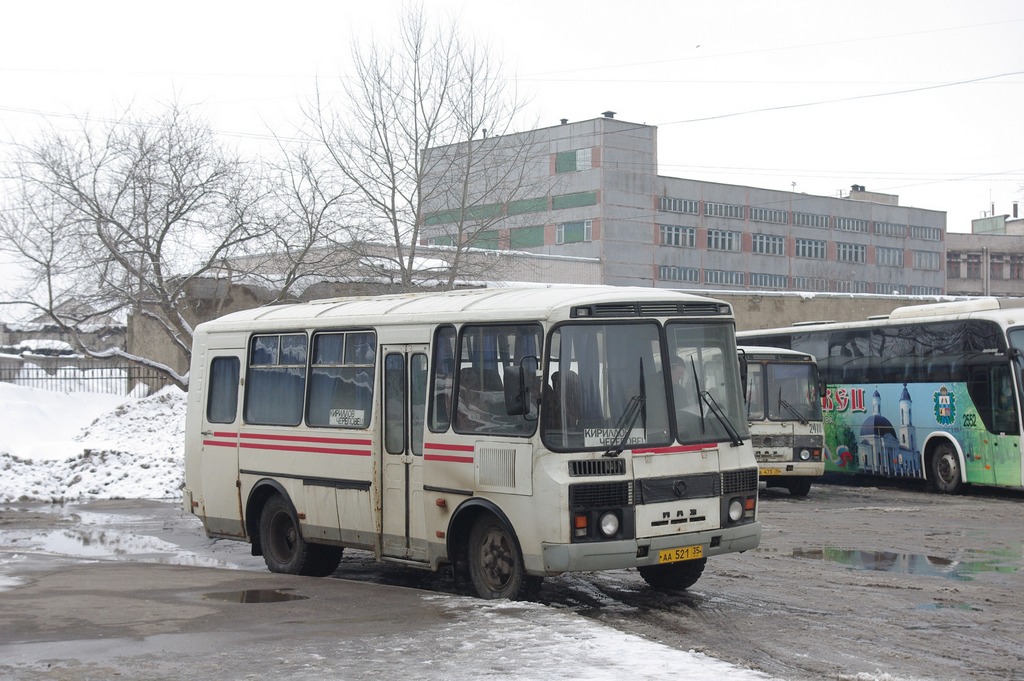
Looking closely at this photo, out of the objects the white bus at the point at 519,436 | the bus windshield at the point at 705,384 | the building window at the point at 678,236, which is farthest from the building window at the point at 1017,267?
the bus windshield at the point at 705,384

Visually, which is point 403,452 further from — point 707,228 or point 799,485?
point 707,228

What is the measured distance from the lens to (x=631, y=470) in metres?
10.4

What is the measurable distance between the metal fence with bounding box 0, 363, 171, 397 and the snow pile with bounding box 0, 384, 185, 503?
196 centimetres

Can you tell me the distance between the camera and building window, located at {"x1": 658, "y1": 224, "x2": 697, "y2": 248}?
10269cm

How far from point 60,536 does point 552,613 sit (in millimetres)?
10338

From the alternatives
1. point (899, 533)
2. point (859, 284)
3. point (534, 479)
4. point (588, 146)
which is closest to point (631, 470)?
point (534, 479)

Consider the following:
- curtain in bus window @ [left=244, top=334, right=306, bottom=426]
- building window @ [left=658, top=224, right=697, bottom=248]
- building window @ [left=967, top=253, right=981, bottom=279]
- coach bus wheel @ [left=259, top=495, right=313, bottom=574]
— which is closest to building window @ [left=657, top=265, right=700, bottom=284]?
building window @ [left=658, top=224, right=697, bottom=248]

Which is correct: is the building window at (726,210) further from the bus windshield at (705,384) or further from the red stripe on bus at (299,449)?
the bus windshield at (705,384)

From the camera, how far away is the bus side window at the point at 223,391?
577 inches

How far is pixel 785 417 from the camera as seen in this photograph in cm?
2409

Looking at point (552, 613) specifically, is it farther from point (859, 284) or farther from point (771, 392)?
point (859, 284)

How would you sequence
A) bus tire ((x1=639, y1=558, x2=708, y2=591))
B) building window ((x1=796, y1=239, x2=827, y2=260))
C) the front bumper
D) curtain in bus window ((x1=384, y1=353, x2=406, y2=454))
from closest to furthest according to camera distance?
1. the front bumper
2. bus tire ((x1=639, y1=558, x2=708, y2=591))
3. curtain in bus window ((x1=384, y1=353, x2=406, y2=454))
4. building window ((x1=796, y1=239, x2=827, y2=260))

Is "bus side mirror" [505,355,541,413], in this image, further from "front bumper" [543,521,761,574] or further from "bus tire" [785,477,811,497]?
"bus tire" [785,477,811,497]

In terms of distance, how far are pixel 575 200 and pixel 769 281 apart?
73.2ft
